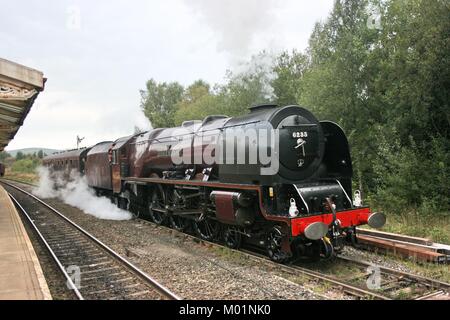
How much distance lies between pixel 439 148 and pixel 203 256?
779 centimetres

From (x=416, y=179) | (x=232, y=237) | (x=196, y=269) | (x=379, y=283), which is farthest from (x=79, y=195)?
(x=379, y=283)

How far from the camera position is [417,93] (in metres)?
11.7

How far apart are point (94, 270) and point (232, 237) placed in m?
2.98

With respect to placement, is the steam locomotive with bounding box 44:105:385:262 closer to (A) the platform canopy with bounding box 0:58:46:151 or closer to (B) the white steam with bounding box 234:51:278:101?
(A) the platform canopy with bounding box 0:58:46:151

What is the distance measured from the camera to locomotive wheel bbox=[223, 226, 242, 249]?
873cm

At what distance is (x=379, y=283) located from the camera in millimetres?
6238

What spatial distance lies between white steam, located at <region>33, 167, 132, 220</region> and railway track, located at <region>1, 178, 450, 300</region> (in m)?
9.35

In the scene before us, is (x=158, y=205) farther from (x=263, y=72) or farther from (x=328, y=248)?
(x=263, y=72)

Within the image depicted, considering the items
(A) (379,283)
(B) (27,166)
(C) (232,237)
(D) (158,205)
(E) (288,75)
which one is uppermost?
(E) (288,75)

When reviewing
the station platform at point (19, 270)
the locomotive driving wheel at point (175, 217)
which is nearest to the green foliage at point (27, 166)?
the locomotive driving wheel at point (175, 217)

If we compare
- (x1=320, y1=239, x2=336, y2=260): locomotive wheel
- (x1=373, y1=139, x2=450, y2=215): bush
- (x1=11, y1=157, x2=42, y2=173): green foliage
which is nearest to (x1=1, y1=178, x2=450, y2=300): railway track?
(x1=320, y1=239, x2=336, y2=260): locomotive wheel

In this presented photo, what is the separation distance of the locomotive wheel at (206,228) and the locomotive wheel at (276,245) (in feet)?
6.99

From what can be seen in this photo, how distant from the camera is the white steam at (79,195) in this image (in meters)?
16.0

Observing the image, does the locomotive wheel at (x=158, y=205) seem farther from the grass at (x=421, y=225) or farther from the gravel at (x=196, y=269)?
the grass at (x=421, y=225)
